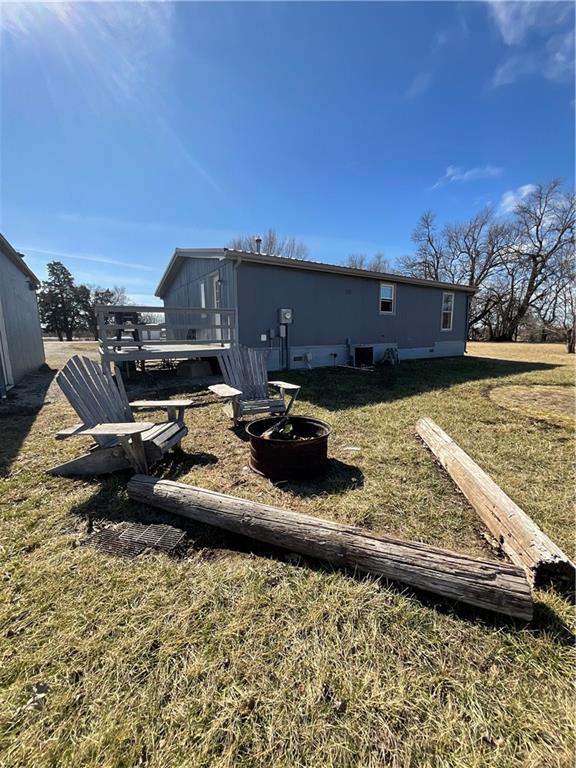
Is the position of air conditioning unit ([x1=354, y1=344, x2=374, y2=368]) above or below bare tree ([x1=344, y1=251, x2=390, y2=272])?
below

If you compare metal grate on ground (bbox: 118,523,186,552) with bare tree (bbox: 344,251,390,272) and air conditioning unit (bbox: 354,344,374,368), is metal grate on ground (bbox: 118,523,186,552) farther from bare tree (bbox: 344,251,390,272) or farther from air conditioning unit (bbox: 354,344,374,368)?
bare tree (bbox: 344,251,390,272)

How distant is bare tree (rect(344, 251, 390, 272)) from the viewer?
34.8 metres

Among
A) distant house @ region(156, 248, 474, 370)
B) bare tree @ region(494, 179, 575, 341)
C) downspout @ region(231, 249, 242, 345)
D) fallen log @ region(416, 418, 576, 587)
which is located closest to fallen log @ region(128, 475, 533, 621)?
fallen log @ region(416, 418, 576, 587)

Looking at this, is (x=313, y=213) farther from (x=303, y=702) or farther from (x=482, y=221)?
(x=303, y=702)

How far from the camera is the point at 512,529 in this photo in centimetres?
208

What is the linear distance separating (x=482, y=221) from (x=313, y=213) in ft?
62.2

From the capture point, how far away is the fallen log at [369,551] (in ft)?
5.26

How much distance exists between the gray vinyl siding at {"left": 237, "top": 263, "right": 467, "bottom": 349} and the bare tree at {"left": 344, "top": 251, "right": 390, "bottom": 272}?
23.5m

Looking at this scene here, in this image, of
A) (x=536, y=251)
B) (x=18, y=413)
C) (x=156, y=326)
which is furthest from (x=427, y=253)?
(x=18, y=413)

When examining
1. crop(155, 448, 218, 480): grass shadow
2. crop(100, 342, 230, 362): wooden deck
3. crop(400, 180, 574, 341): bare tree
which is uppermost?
crop(400, 180, 574, 341): bare tree

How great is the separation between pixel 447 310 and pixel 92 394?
1340cm

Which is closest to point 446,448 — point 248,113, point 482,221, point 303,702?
point 303,702

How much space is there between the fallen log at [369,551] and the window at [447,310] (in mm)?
12967

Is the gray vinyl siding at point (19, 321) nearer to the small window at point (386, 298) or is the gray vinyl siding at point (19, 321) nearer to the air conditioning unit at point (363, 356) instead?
the air conditioning unit at point (363, 356)
